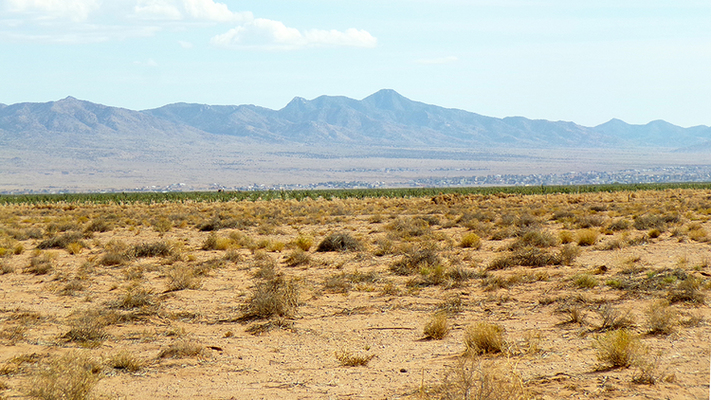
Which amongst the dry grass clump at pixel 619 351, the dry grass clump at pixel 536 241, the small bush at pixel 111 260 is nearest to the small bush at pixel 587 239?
the dry grass clump at pixel 536 241

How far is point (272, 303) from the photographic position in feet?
41.0

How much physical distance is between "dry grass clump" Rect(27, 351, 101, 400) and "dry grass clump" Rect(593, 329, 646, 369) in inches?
269

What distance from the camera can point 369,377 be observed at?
8.75 metres

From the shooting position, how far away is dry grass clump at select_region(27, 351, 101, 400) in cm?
740

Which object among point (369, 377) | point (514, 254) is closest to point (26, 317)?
point (369, 377)

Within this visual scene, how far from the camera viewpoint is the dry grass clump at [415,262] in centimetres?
1734

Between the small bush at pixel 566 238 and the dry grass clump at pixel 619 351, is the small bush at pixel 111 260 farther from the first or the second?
the dry grass clump at pixel 619 351

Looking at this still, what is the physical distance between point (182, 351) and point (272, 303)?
2781 millimetres

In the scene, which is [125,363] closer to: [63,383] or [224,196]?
[63,383]

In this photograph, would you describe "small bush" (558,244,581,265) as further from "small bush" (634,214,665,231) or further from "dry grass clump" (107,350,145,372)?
"dry grass clump" (107,350,145,372)

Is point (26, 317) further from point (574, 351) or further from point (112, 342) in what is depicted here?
point (574, 351)

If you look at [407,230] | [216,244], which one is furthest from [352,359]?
[407,230]

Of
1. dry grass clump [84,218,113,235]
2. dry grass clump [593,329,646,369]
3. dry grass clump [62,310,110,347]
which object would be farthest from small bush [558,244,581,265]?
dry grass clump [84,218,113,235]

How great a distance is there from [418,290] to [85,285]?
8842mm
